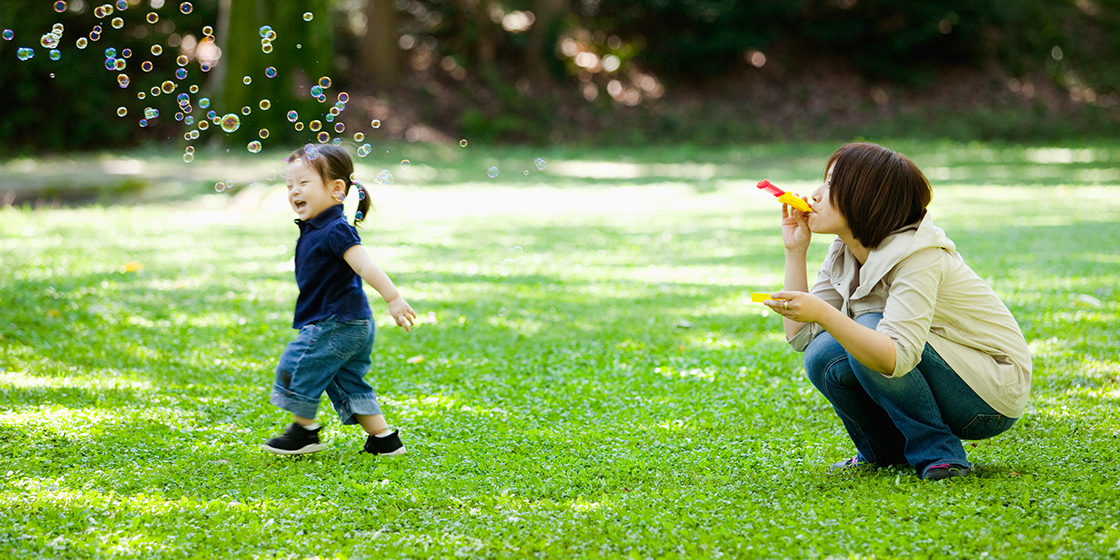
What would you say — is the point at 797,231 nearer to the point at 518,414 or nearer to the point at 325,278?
the point at 518,414

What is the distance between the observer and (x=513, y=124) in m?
23.6

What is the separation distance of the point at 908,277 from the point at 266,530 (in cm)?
204

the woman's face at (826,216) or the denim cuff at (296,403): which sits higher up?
the woman's face at (826,216)

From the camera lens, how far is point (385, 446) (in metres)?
3.56

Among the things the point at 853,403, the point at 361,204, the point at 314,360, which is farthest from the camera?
the point at 361,204

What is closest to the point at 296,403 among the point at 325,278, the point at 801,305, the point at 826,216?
the point at 325,278

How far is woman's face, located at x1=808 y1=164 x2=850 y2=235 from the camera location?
9.82 feet

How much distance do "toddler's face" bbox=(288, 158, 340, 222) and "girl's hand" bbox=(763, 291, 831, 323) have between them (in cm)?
173

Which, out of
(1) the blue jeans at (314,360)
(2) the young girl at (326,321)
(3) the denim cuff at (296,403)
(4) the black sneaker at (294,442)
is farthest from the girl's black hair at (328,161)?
(4) the black sneaker at (294,442)

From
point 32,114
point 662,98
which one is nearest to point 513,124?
point 662,98

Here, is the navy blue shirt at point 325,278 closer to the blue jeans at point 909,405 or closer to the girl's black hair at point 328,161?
the girl's black hair at point 328,161

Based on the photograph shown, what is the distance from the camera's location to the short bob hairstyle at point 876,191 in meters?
2.93

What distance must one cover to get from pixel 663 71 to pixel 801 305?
24.9 m

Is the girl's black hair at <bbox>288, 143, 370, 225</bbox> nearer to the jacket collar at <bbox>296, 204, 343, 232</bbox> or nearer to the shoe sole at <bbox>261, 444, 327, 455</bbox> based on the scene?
the jacket collar at <bbox>296, 204, 343, 232</bbox>
